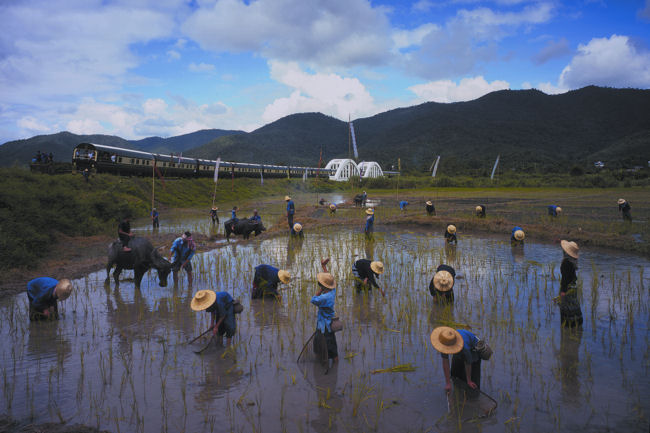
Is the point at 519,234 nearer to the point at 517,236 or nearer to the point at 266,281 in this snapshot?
the point at 517,236

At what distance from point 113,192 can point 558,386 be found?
25.7m

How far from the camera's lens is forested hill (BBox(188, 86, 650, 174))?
83.4 m

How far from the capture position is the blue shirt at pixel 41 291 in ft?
21.4

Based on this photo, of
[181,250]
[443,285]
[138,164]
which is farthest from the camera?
[138,164]

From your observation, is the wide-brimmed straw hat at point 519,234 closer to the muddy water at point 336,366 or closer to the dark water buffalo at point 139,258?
the muddy water at point 336,366

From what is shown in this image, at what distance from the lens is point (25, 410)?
424 centimetres

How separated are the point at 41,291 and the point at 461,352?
6.84 metres

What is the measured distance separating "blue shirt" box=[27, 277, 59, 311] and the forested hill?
72.3 metres

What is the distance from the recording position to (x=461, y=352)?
430 cm

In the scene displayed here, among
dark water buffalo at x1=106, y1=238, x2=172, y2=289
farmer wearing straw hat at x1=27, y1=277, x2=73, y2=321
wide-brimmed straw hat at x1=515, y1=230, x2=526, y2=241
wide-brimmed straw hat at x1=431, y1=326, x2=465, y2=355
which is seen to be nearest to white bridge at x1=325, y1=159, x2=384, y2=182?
wide-brimmed straw hat at x1=515, y1=230, x2=526, y2=241

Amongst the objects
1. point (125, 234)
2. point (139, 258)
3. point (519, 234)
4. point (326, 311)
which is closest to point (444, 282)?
point (326, 311)

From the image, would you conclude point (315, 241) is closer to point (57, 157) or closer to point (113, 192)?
point (113, 192)

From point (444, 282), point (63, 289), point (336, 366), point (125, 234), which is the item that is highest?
point (125, 234)

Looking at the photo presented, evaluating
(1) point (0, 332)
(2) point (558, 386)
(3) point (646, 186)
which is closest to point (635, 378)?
(2) point (558, 386)
